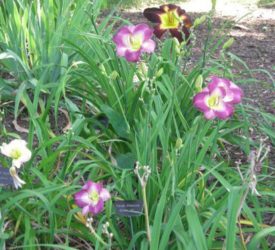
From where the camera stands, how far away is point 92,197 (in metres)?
1.84

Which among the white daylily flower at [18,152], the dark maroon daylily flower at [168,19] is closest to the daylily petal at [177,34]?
the dark maroon daylily flower at [168,19]

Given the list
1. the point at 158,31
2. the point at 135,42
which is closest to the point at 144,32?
the point at 135,42

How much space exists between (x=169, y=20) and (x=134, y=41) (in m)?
0.34

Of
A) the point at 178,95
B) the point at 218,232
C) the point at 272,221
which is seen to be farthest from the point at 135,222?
the point at 178,95

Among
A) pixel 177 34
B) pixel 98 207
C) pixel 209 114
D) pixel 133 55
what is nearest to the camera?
pixel 98 207

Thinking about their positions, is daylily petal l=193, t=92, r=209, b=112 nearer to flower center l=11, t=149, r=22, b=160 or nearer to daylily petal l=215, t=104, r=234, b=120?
daylily petal l=215, t=104, r=234, b=120

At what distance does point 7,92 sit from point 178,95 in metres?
0.96

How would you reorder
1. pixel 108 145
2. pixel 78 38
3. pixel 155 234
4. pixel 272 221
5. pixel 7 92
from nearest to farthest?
pixel 155 234, pixel 272 221, pixel 108 145, pixel 7 92, pixel 78 38

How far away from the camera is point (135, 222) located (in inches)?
86.0

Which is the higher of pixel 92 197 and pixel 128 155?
pixel 92 197

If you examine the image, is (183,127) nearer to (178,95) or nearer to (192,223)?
(178,95)

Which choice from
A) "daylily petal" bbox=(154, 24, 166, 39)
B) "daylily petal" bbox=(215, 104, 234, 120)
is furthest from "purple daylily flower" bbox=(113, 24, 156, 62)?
"daylily petal" bbox=(215, 104, 234, 120)

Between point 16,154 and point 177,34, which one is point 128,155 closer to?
point 177,34

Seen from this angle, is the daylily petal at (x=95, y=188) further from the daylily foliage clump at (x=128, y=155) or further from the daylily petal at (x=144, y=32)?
the daylily petal at (x=144, y=32)
